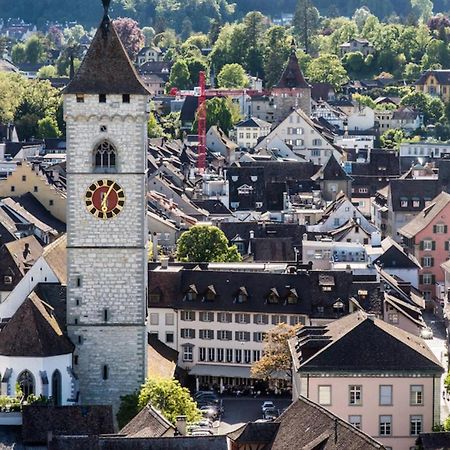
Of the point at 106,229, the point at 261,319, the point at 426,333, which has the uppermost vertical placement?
the point at 106,229

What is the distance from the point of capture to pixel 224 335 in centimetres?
9594

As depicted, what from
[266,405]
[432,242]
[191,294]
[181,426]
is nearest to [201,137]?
[432,242]

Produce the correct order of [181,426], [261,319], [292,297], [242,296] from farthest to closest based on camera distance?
[242,296] < [261,319] < [292,297] < [181,426]

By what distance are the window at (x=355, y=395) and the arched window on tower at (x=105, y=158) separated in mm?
12613

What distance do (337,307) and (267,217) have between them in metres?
46.4

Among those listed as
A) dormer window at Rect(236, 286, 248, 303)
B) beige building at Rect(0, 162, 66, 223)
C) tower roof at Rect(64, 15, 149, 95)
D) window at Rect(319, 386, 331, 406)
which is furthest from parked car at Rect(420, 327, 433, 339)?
beige building at Rect(0, 162, 66, 223)

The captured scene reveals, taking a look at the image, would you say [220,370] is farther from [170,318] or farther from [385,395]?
[385,395]

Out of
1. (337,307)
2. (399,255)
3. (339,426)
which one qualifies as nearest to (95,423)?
(339,426)

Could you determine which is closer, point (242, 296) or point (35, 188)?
point (242, 296)

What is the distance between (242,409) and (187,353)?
327 inches

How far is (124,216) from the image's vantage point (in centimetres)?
7894

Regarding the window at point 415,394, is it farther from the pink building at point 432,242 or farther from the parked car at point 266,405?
the pink building at point 432,242

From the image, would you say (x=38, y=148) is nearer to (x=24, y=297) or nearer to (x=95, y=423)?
(x=24, y=297)

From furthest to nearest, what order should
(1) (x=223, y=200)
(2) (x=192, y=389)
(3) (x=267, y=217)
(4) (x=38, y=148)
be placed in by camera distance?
(4) (x=38, y=148) < (1) (x=223, y=200) < (3) (x=267, y=217) < (2) (x=192, y=389)
